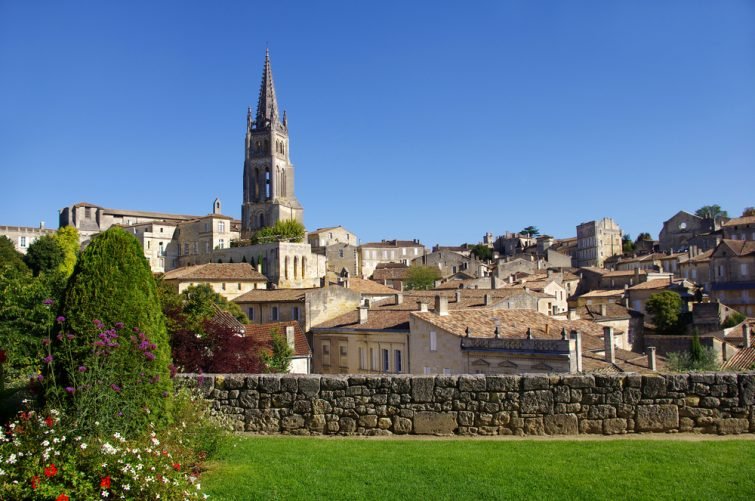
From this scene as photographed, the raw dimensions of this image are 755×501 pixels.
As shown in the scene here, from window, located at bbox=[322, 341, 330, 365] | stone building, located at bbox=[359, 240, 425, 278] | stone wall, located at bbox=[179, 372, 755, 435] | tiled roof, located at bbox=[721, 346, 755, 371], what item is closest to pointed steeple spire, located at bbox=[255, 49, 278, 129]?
stone building, located at bbox=[359, 240, 425, 278]

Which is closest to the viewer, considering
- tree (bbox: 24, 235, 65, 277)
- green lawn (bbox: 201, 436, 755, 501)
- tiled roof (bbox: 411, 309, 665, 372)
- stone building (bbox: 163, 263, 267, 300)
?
green lawn (bbox: 201, 436, 755, 501)

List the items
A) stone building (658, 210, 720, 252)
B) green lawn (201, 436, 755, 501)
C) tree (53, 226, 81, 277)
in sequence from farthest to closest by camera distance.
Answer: stone building (658, 210, 720, 252), tree (53, 226, 81, 277), green lawn (201, 436, 755, 501)

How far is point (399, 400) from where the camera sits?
10398 mm

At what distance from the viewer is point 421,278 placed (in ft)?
298

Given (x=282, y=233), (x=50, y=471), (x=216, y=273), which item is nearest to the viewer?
(x=50, y=471)

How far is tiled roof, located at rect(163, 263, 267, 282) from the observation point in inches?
2436

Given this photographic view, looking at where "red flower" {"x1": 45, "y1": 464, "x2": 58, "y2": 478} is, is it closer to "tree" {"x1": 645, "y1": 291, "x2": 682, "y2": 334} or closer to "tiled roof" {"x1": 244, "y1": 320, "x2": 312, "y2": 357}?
"tiled roof" {"x1": 244, "y1": 320, "x2": 312, "y2": 357}

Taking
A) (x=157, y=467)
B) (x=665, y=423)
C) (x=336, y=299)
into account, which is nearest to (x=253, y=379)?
(x=157, y=467)

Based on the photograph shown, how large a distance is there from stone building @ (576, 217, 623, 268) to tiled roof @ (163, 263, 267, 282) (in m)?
69.5

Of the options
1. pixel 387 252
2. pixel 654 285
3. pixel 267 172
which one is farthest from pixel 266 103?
pixel 654 285

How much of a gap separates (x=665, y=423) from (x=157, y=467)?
719 cm

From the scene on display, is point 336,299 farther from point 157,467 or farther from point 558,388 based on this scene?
point 157,467

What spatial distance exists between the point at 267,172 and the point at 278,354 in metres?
108

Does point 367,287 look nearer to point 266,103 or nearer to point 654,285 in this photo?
point 654,285
